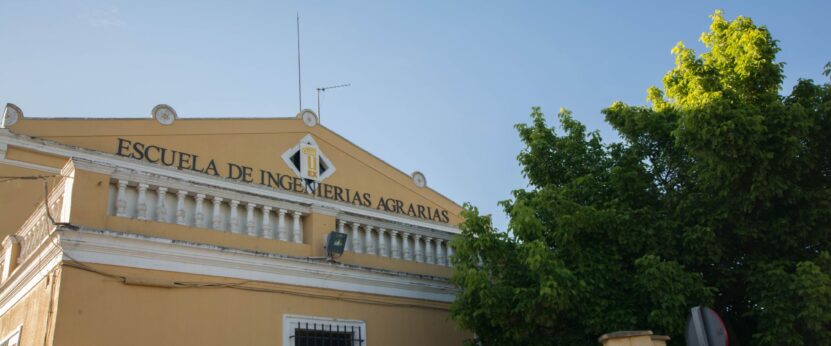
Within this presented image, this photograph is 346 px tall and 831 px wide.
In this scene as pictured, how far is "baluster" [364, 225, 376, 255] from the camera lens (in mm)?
10367

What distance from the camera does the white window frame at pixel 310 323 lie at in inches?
349

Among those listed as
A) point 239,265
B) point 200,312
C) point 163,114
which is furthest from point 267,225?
point 163,114

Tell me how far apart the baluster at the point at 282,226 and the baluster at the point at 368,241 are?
122 cm

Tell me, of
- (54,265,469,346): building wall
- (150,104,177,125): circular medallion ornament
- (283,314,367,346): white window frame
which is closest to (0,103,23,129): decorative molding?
(150,104,177,125): circular medallion ornament

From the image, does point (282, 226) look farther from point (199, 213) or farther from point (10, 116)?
point (10, 116)

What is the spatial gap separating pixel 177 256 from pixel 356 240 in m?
2.68

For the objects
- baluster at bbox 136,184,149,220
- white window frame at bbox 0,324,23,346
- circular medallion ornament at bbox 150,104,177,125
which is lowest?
white window frame at bbox 0,324,23,346

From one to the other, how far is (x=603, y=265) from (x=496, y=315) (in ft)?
5.01

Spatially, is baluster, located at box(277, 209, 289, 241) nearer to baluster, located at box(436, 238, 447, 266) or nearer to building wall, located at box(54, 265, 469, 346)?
building wall, located at box(54, 265, 469, 346)

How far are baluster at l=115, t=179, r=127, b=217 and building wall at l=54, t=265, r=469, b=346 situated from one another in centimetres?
72

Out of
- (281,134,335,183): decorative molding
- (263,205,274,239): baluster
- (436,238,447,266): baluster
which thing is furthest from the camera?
(281,134,335,183): decorative molding

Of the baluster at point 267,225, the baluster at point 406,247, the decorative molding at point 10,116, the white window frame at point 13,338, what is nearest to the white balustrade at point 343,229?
the baluster at point 406,247

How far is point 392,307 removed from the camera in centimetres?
998

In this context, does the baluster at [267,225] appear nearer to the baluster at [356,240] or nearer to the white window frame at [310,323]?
the white window frame at [310,323]
